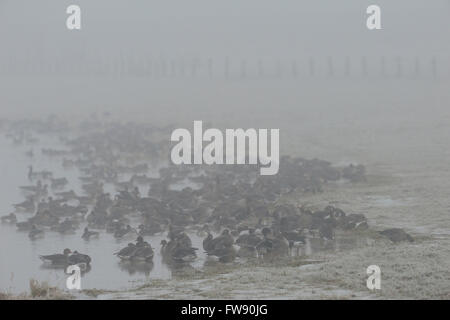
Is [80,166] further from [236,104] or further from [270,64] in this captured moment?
[270,64]

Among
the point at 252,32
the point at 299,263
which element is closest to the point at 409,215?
the point at 299,263

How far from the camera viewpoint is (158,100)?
81.6m

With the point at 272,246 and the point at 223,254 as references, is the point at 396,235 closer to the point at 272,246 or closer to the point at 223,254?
the point at 272,246

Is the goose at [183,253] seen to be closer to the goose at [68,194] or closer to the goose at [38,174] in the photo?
the goose at [68,194]

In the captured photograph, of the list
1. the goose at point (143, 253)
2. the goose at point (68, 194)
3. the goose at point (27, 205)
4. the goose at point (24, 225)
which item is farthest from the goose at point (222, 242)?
the goose at point (68, 194)

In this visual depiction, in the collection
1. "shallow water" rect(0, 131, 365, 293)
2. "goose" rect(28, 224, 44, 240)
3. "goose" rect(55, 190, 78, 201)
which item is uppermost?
"goose" rect(55, 190, 78, 201)

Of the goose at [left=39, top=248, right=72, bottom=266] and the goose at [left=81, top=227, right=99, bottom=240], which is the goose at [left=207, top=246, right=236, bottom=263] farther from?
the goose at [left=81, top=227, right=99, bottom=240]

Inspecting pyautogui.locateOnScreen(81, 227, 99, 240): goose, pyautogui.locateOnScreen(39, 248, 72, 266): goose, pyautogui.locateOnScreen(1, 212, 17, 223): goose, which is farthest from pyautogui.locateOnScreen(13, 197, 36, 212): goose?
pyautogui.locateOnScreen(39, 248, 72, 266): goose

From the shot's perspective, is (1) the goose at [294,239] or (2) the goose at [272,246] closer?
(2) the goose at [272,246]

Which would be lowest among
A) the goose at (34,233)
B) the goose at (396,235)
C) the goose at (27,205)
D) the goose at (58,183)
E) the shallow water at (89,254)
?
the shallow water at (89,254)

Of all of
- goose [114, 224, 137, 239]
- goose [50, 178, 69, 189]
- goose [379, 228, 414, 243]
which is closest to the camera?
goose [379, 228, 414, 243]

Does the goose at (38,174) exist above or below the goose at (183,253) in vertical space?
above

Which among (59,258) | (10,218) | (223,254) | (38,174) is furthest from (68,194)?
(223,254)
